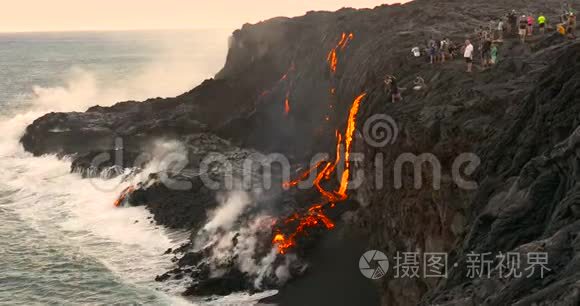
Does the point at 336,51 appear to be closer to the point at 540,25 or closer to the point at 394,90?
the point at 540,25

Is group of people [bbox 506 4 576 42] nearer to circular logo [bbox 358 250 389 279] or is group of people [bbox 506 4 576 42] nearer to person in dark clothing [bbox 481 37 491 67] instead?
person in dark clothing [bbox 481 37 491 67]

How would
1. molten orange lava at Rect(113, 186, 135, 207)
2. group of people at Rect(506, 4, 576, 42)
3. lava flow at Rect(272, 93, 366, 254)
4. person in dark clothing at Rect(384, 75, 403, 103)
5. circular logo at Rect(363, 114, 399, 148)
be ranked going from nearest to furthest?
group of people at Rect(506, 4, 576, 42), circular logo at Rect(363, 114, 399, 148), person in dark clothing at Rect(384, 75, 403, 103), lava flow at Rect(272, 93, 366, 254), molten orange lava at Rect(113, 186, 135, 207)

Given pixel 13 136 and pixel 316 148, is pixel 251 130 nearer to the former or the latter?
pixel 316 148

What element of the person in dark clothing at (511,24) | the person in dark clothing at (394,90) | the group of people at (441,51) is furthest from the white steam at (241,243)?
the person in dark clothing at (511,24)

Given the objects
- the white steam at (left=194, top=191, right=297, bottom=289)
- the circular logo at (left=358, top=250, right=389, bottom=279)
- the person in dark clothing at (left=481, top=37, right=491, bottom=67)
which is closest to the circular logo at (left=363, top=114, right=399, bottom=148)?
the person in dark clothing at (left=481, top=37, right=491, bottom=67)

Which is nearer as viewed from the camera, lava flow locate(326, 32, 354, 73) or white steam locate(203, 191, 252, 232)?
white steam locate(203, 191, 252, 232)

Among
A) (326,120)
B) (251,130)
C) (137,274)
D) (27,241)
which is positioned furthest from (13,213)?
(326,120)
